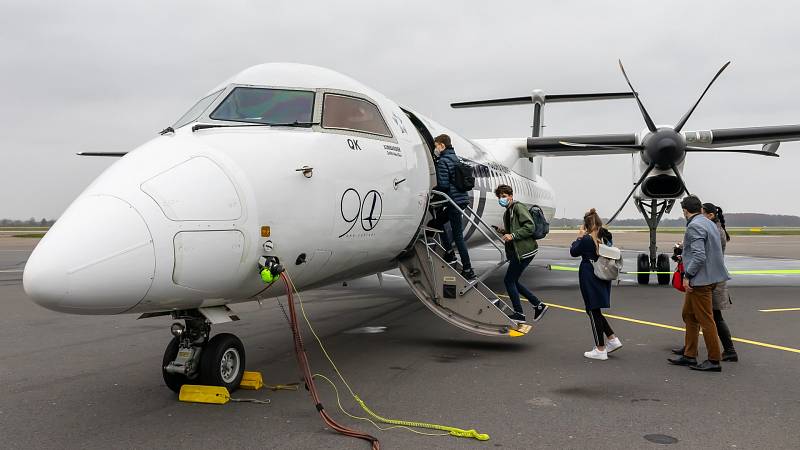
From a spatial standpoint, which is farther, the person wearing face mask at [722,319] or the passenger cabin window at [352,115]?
the person wearing face mask at [722,319]

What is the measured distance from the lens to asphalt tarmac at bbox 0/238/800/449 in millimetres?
4125

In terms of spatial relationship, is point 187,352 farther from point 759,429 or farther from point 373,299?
point 373,299

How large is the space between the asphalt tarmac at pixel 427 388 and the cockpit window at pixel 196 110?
8.30ft

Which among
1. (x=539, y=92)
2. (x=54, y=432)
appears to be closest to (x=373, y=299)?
(x=54, y=432)

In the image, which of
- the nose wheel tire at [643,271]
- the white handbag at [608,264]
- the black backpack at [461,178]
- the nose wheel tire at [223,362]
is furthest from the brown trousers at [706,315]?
the nose wheel tire at [643,271]

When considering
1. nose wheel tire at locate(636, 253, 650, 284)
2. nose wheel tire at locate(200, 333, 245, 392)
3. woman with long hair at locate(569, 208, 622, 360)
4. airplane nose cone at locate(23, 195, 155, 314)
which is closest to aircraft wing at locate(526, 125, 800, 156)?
nose wheel tire at locate(636, 253, 650, 284)

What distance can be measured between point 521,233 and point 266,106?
3.74 meters

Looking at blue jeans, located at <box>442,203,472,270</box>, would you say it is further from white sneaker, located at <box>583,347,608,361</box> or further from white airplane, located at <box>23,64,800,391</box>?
white sneaker, located at <box>583,347,608,361</box>

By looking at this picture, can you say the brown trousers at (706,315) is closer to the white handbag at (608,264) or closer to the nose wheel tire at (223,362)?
the white handbag at (608,264)

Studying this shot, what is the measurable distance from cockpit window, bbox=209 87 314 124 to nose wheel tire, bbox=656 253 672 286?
12059 mm

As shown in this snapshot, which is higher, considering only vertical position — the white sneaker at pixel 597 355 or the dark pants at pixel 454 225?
the dark pants at pixel 454 225

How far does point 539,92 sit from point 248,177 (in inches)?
727

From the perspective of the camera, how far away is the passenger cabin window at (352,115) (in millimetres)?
5492

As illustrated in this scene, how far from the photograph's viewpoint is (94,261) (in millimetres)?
3553
